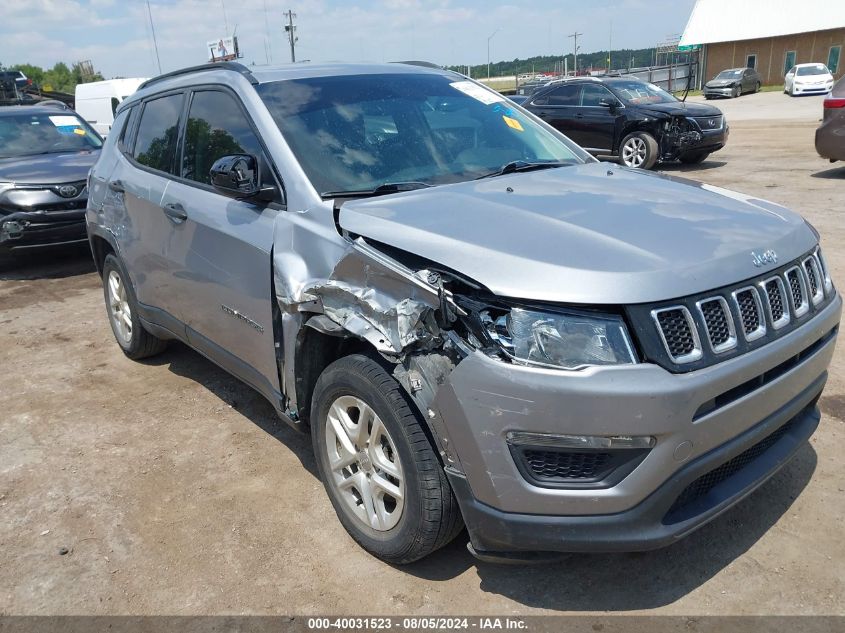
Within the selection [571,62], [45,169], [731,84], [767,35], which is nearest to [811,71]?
[731,84]

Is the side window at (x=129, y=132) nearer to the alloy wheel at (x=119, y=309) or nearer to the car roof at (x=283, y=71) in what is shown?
the car roof at (x=283, y=71)

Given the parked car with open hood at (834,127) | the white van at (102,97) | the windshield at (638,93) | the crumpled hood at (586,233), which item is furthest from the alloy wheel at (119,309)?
the white van at (102,97)

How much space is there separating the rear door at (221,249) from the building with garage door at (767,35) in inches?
2018

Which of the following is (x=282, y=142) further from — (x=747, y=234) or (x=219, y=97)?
(x=747, y=234)

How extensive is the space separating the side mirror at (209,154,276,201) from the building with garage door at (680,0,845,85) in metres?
51.6

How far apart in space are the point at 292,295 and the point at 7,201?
6381 mm

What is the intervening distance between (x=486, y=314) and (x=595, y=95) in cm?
1241

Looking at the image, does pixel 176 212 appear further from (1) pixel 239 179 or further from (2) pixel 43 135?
(2) pixel 43 135

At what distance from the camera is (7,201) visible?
781 centimetres

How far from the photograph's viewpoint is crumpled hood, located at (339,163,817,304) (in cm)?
222

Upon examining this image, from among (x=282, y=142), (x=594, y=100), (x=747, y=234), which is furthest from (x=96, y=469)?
(x=594, y=100)

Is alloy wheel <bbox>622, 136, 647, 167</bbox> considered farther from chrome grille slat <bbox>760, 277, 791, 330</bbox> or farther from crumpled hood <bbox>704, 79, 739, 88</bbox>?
crumpled hood <bbox>704, 79, 739, 88</bbox>

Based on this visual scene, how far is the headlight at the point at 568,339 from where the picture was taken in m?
2.18

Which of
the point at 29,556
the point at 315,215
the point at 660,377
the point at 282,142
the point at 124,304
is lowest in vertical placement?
the point at 29,556
